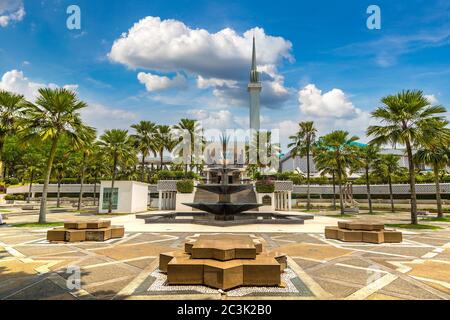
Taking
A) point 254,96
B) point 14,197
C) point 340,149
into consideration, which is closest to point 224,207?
point 340,149

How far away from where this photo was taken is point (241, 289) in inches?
218

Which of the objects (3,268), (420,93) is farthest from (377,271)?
(420,93)

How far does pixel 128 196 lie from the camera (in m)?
32.3

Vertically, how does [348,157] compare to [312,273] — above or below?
above

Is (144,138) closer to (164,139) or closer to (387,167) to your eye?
(164,139)

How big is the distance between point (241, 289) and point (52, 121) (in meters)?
20.4

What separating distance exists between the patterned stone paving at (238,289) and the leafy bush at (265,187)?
71.3ft

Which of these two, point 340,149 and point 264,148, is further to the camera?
point 264,148

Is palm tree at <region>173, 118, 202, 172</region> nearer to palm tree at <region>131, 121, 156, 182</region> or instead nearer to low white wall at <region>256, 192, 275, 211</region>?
palm tree at <region>131, 121, 156, 182</region>

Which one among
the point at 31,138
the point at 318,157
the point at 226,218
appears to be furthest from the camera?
the point at 318,157

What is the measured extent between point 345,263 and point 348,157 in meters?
27.1

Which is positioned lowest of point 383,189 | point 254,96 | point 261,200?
point 261,200

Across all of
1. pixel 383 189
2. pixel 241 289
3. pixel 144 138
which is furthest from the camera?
pixel 383 189

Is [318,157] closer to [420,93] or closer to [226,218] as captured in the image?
[420,93]
